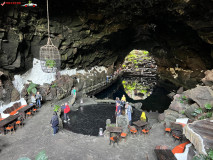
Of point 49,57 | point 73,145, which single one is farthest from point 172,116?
point 49,57

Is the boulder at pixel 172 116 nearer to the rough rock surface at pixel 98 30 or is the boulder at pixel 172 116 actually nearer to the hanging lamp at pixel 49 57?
the rough rock surface at pixel 98 30

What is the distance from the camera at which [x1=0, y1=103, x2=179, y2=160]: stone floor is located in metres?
9.05

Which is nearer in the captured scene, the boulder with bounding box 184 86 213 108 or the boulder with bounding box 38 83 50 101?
the boulder with bounding box 184 86 213 108

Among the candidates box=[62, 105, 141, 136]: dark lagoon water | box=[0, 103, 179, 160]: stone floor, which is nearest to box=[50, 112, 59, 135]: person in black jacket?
box=[0, 103, 179, 160]: stone floor

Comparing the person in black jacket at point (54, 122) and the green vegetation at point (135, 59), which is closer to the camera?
the person in black jacket at point (54, 122)

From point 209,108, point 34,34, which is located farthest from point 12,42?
point 209,108

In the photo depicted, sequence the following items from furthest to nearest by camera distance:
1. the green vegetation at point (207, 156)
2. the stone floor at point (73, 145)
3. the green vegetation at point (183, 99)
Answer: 1. the green vegetation at point (183, 99)
2. the stone floor at point (73, 145)
3. the green vegetation at point (207, 156)

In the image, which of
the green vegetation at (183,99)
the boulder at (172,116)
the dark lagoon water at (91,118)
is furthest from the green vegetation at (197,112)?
the dark lagoon water at (91,118)

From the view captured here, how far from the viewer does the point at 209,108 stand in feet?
36.5

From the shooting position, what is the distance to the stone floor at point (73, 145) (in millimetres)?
9055

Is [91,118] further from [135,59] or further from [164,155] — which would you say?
[135,59]

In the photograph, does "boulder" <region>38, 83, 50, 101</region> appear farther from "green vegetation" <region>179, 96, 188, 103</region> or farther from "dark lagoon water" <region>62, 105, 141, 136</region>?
"green vegetation" <region>179, 96, 188, 103</region>

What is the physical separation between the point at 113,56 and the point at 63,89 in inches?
669

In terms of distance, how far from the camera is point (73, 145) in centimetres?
1003
